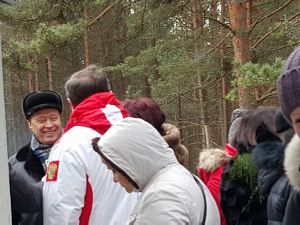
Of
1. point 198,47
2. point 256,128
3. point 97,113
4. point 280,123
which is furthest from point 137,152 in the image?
point 198,47

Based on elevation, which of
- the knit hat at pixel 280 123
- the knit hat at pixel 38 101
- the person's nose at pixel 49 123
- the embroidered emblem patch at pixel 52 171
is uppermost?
the knit hat at pixel 38 101

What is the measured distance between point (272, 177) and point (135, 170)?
0.80 meters

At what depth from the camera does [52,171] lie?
2822mm

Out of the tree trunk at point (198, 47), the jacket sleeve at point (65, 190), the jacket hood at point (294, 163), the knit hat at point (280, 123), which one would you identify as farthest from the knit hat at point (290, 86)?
the tree trunk at point (198, 47)

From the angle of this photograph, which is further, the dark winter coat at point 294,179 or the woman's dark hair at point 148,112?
the woman's dark hair at point 148,112

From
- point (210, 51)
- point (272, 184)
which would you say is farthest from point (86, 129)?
point (210, 51)

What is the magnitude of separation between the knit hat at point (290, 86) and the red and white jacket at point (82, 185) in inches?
63.8

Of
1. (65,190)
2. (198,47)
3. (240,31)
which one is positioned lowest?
(65,190)

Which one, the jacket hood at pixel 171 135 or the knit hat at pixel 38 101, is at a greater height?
the knit hat at pixel 38 101

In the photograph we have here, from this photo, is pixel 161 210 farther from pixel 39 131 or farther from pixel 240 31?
pixel 240 31

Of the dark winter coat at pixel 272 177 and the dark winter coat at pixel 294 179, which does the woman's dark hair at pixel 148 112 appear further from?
the dark winter coat at pixel 294 179

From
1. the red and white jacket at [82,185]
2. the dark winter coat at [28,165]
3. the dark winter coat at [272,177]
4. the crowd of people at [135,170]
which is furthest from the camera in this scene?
the dark winter coat at [28,165]

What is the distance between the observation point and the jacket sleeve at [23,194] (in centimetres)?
267

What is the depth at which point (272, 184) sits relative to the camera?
2.58m
